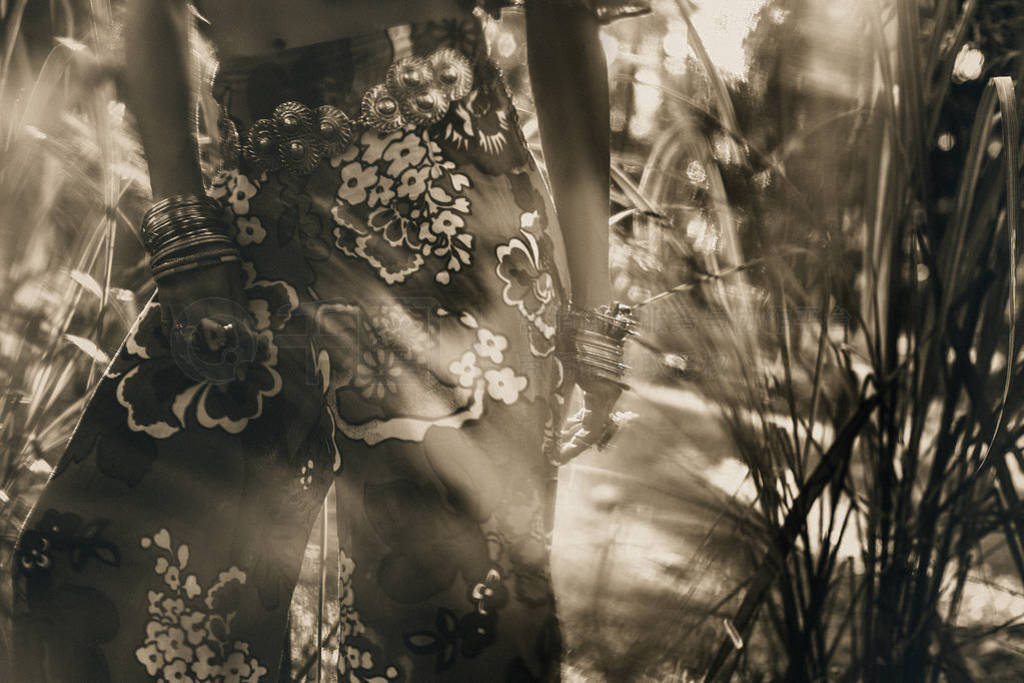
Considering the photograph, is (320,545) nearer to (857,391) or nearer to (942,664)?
(857,391)

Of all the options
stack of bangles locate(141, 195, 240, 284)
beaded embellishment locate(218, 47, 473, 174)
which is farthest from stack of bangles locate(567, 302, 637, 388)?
stack of bangles locate(141, 195, 240, 284)

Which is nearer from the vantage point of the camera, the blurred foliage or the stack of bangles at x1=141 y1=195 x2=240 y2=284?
the stack of bangles at x1=141 y1=195 x2=240 y2=284

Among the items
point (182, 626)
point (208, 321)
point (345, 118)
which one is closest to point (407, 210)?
point (345, 118)

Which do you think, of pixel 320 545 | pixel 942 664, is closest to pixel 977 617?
pixel 942 664

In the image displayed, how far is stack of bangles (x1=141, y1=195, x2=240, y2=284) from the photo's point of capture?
80cm

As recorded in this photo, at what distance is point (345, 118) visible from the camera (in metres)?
0.82

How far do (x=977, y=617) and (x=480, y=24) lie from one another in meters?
0.93

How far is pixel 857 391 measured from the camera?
0.96 m

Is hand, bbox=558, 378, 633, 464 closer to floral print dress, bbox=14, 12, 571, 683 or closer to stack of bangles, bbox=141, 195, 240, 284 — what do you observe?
floral print dress, bbox=14, 12, 571, 683

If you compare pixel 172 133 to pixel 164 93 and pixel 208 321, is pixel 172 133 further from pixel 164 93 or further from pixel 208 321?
pixel 208 321

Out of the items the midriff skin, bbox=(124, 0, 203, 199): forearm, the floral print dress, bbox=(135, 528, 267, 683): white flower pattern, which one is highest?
the midriff skin

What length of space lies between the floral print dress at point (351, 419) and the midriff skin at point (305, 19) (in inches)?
0.5

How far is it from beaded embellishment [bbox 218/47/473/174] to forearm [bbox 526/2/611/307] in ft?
0.41

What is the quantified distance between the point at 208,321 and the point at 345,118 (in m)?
0.25
